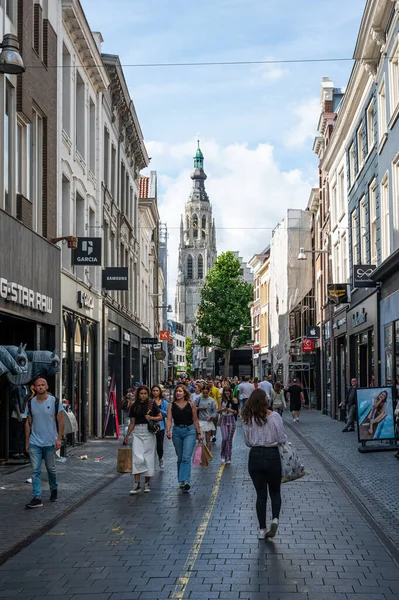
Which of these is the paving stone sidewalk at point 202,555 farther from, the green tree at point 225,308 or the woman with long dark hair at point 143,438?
the green tree at point 225,308

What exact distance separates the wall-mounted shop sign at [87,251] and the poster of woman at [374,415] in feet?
24.1

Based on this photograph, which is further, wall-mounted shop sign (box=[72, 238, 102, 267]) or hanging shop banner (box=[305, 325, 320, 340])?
hanging shop banner (box=[305, 325, 320, 340])

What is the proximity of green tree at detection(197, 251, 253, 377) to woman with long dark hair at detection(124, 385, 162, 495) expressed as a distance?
224 ft

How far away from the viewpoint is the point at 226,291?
273ft

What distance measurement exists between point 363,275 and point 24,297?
39.8ft

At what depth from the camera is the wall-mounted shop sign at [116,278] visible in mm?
26969

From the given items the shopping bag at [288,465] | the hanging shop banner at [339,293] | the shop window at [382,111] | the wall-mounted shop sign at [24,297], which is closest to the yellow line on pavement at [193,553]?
the shopping bag at [288,465]

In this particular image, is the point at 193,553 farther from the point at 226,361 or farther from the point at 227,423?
the point at 226,361

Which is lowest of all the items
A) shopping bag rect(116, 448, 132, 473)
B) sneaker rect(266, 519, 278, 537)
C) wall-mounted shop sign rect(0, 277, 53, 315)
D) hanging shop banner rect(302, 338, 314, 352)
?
sneaker rect(266, 519, 278, 537)

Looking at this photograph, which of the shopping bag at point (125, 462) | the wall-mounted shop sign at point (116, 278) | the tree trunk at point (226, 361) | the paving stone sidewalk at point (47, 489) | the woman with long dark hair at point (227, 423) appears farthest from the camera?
the tree trunk at point (226, 361)

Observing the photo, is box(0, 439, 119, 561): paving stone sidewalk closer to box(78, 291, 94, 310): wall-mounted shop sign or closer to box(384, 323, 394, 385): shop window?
box(78, 291, 94, 310): wall-mounted shop sign

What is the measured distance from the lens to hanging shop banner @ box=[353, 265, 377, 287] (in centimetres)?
2562

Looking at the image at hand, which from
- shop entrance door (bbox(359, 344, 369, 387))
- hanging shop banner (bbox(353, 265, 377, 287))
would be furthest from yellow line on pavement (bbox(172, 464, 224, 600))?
shop entrance door (bbox(359, 344, 369, 387))

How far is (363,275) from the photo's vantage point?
25.8m
